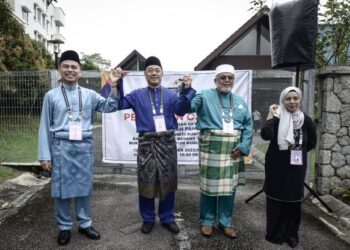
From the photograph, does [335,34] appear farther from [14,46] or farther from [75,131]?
[14,46]

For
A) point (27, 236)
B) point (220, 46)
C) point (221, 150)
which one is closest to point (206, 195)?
point (221, 150)

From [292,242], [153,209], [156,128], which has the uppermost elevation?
[156,128]

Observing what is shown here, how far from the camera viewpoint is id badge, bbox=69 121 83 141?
3.26 metres

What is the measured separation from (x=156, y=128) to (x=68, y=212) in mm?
1276

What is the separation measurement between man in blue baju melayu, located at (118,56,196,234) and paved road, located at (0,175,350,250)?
0.84 feet

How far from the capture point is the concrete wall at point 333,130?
460 cm

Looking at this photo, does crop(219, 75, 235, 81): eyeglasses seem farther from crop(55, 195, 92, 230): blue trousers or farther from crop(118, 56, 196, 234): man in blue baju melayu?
crop(55, 195, 92, 230): blue trousers

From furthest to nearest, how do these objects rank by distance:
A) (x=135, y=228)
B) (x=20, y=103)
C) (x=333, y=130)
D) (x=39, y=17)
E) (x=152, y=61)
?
(x=39, y=17) < (x=20, y=103) < (x=333, y=130) < (x=135, y=228) < (x=152, y=61)

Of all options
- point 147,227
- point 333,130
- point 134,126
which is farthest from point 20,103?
point 333,130

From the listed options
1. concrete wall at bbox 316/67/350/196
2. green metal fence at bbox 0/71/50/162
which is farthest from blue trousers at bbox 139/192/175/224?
green metal fence at bbox 0/71/50/162

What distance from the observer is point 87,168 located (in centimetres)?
340

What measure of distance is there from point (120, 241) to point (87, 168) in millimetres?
840

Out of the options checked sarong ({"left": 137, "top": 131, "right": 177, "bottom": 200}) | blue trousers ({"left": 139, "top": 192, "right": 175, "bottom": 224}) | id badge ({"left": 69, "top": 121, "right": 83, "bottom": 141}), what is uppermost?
id badge ({"left": 69, "top": 121, "right": 83, "bottom": 141})

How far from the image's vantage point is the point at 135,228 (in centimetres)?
378
